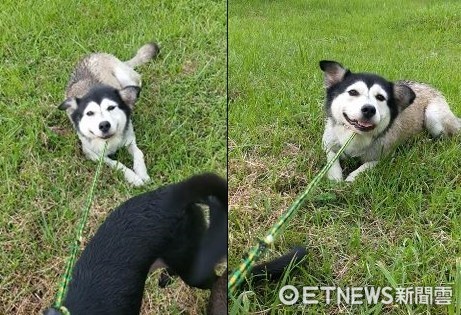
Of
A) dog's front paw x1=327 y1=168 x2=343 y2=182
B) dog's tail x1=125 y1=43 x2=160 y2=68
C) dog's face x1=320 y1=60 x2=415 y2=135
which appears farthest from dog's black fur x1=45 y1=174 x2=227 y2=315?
dog's tail x1=125 y1=43 x2=160 y2=68

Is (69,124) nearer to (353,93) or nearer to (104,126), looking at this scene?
A: (104,126)

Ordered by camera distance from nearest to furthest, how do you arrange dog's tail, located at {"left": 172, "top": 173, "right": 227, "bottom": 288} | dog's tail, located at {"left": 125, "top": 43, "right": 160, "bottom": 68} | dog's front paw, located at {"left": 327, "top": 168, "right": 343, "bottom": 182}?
1. dog's tail, located at {"left": 172, "top": 173, "right": 227, "bottom": 288}
2. dog's front paw, located at {"left": 327, "top": 168, "right": 343, "bottom": 182}
3. dog's tail, located at {"left": 125, "top": 43, "right": 160, "bottom": 68}

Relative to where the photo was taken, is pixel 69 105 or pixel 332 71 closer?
pixel 332 71

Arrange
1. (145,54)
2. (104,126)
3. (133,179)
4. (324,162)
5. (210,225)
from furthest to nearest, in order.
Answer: (145,54), (104,126), (133,179), (324,162), (210,225)

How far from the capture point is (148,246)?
89 cm

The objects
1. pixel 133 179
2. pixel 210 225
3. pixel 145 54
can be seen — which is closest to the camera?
pixel 210 225

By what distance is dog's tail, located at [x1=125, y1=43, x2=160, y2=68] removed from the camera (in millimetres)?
1491

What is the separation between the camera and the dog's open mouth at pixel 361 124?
3.62 feet

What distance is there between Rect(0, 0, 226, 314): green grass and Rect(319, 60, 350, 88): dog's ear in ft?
0.75

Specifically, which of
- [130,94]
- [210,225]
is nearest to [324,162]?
[210,225]

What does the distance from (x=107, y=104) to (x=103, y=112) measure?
0.02 metres

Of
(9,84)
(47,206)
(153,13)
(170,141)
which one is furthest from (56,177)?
(153,13)

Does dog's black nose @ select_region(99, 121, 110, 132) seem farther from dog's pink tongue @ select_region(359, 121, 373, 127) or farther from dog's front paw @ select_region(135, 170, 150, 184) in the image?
dog's pink tongue @ select_region(359, 121, 373, 127)

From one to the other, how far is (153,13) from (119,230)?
0.88 metres
